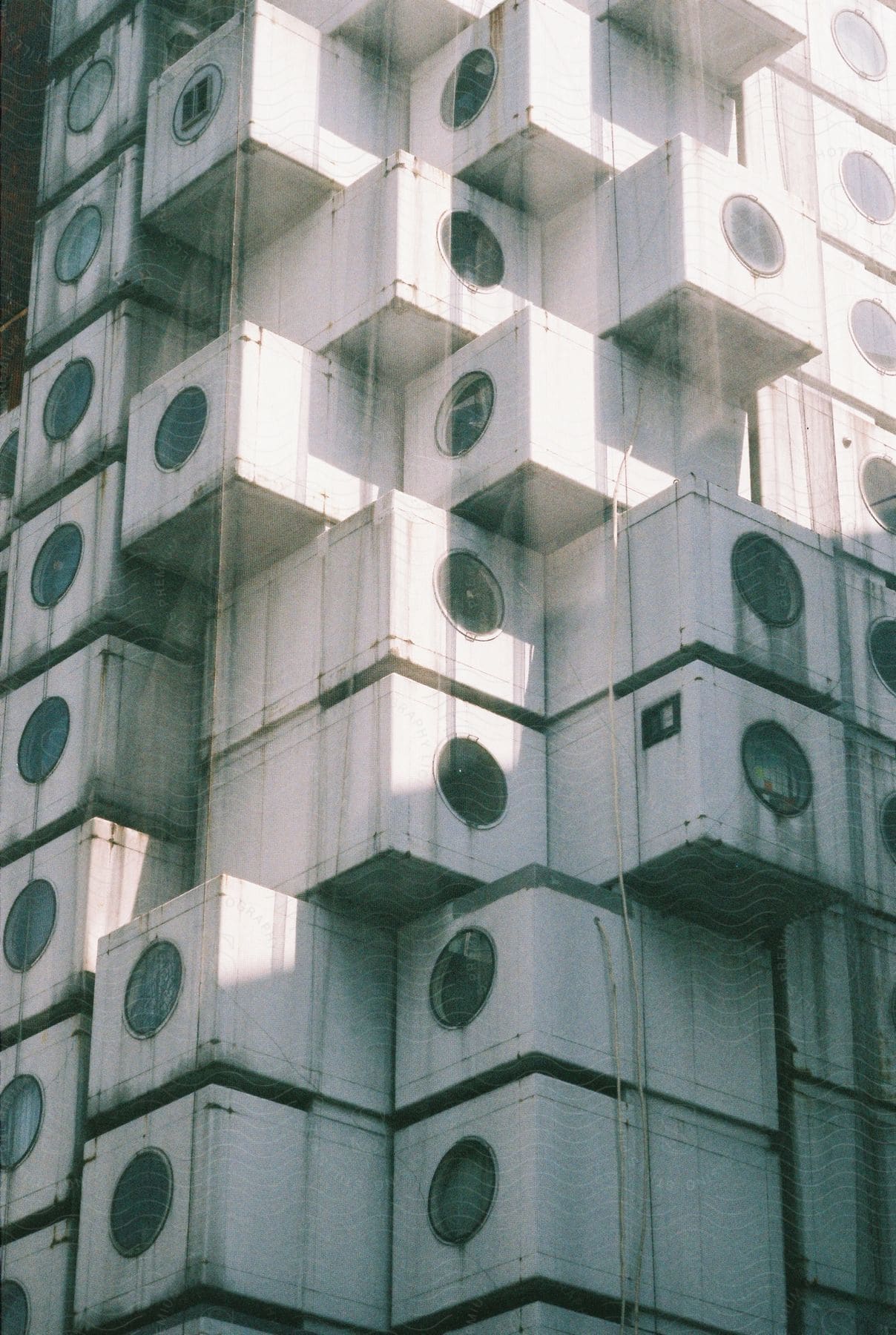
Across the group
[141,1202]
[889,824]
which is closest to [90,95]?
[889,824]

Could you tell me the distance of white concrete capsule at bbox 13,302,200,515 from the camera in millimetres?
33094

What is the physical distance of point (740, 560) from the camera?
95.3 ft

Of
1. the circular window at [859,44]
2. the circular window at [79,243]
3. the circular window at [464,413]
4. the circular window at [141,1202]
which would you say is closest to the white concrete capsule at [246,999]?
the circular window at [141,1202]

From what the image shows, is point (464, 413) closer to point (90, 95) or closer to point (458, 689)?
point (458, 689)

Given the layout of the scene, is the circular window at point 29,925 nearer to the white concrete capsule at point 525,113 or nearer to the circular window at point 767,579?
the circular window at point 767,579

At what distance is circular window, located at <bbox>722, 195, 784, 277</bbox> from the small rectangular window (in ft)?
20.5

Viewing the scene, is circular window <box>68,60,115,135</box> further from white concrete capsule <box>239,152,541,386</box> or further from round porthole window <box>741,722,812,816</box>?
round porthole window <box>741,722,812,816</box>

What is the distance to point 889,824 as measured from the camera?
29297mm

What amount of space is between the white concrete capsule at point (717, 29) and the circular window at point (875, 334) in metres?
3.65

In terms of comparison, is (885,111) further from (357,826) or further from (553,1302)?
(553,1302)

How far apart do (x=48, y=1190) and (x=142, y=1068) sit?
2.18 metres

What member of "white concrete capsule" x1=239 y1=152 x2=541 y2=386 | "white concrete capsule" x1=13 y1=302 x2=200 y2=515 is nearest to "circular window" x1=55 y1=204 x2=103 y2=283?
"white concrete capsule" x1=13 y1=302 x2=200 y2=515

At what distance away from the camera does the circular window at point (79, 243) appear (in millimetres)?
34844

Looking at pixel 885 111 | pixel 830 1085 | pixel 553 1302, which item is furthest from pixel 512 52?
pixel 553 1302
